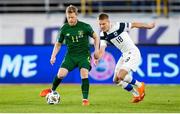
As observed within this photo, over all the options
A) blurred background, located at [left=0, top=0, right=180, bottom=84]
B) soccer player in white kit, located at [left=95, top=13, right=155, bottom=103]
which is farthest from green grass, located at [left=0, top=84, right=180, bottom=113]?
blurred background, located at [left=0, top=0, right=180, bottom=84]

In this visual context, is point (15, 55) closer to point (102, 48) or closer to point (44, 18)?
point (44, 18)

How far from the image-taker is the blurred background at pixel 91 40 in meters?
22.7

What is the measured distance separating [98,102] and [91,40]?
13177mm

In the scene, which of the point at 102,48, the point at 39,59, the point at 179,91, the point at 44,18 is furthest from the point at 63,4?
the point at 102,48

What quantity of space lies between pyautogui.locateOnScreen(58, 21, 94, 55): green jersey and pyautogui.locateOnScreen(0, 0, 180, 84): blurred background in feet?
26.4

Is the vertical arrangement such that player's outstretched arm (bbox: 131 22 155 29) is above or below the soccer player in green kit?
above

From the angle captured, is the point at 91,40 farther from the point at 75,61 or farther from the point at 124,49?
the point at 75,61

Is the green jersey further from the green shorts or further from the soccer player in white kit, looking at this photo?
the soccer player in white kit

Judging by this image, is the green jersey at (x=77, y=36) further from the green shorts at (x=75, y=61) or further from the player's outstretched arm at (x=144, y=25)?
the player's outstretched arm at (x=144, y=25)

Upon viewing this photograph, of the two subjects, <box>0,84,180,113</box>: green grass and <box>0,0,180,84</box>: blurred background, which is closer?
<box>0,84,180,113</box>: green grass

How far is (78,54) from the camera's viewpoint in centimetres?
1465

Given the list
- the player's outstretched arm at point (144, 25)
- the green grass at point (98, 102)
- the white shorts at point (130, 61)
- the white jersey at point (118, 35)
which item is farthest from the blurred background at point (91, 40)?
the player's outstretched arm at point (144, 25)

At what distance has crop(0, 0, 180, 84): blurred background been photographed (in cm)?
2270

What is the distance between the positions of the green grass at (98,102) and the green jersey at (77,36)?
1185mm
